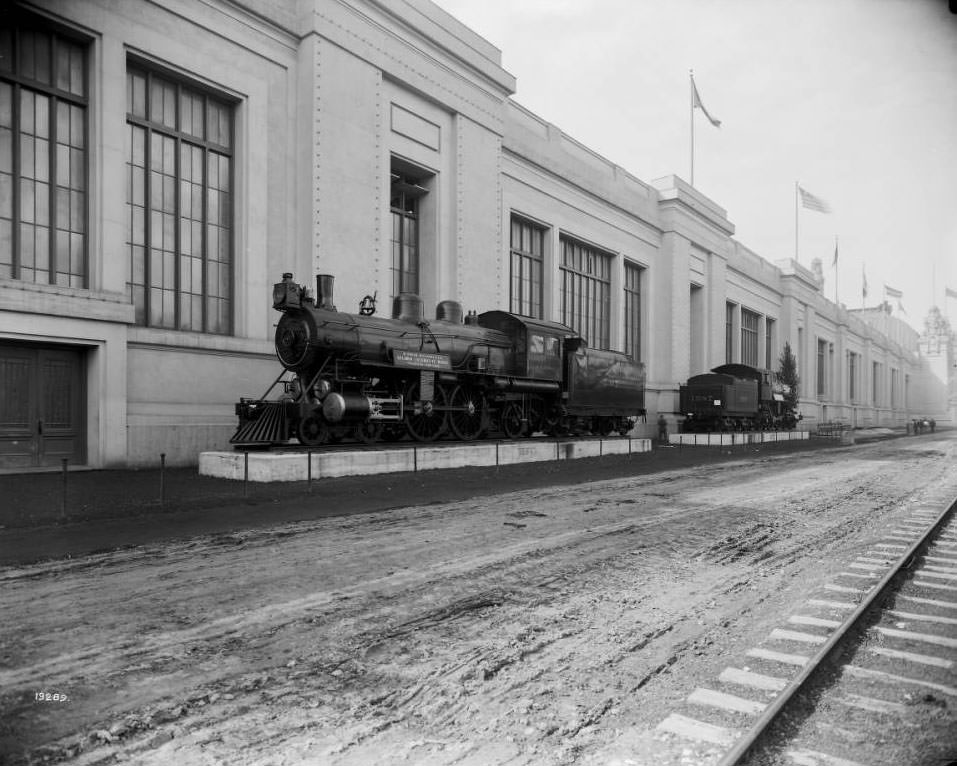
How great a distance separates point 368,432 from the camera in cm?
1471

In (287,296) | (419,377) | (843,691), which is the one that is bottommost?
(843,691)

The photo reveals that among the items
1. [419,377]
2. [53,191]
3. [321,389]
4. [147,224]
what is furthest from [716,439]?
[53,191]

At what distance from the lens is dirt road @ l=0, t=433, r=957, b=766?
111 inches

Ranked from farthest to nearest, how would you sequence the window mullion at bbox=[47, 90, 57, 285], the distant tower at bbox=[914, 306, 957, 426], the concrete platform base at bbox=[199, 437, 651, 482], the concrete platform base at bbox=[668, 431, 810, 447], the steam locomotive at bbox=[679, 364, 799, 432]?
the distant tower at bbox=[914, 306, 957, 426]
the steam locomotive at bbox=[679, 364, 799, 432]
the concrete platform base at bbox=[668, 431, 810, 447]
the window mullion at bbox=[47, 90, 57, 285]
the concrete platform base at bbox=[199, 437, 651, 482]

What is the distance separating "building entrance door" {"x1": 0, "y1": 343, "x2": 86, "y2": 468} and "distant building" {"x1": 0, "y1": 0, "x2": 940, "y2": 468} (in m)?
0.03

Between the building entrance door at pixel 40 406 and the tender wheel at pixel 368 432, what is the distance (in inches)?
227

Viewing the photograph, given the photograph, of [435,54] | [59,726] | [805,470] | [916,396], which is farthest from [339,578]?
[916,396]

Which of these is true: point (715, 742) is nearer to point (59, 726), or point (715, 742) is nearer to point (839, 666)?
point (839, 666)

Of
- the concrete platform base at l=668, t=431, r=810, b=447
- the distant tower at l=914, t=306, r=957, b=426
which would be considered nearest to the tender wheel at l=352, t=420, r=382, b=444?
the concrete platform base at l=668, t=431, r=810, b=447

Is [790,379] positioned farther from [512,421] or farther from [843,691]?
[843,691]

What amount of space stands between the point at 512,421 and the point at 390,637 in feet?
50.2

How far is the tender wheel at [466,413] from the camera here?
17062mm

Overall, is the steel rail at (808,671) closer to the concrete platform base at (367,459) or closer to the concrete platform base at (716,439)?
the concrete platform base at (367,459)

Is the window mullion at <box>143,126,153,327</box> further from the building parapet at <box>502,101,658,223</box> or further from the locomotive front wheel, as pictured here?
the building parapet at <box>502,101,658,223</box>
